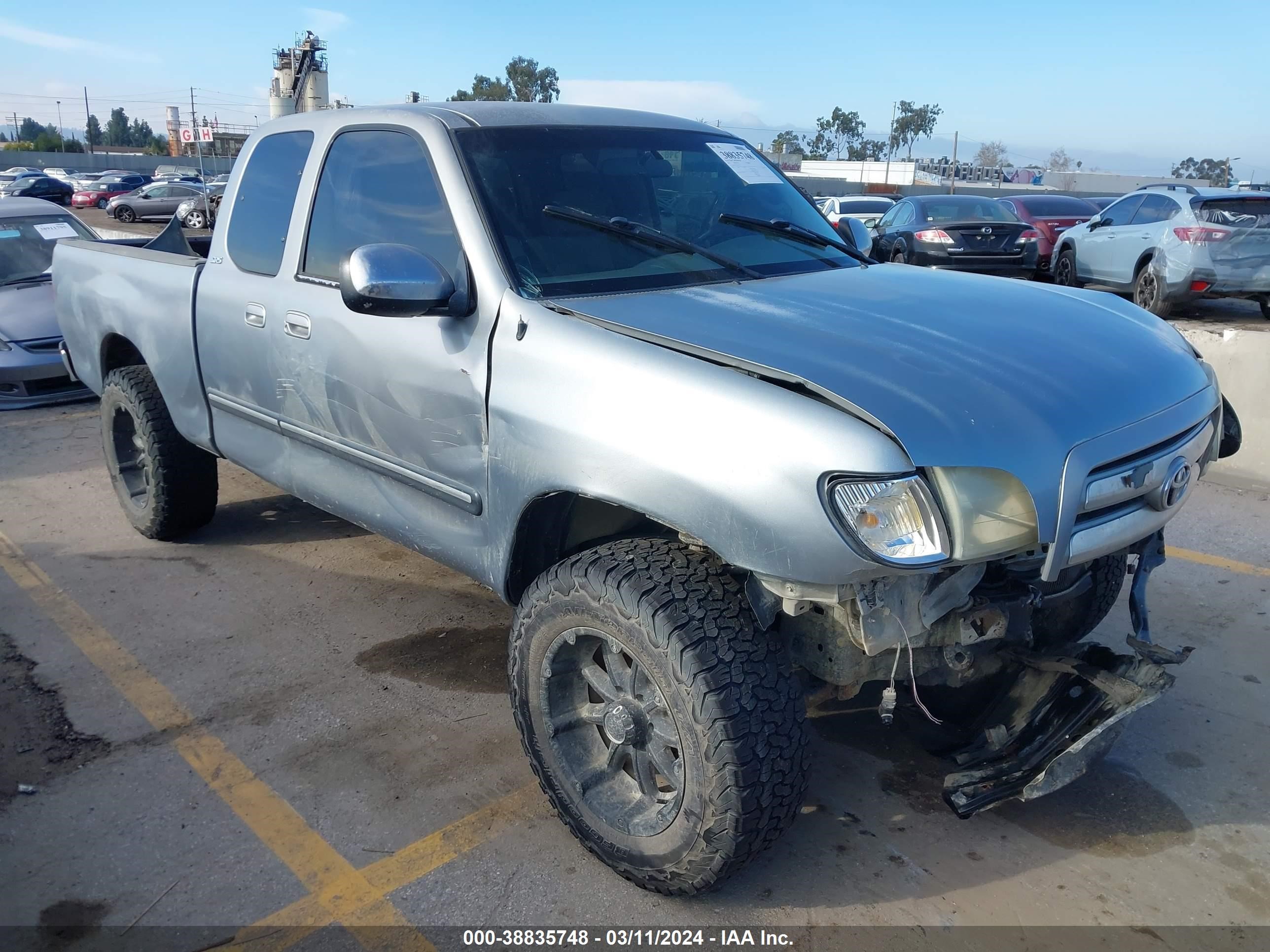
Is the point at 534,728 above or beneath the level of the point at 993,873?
above

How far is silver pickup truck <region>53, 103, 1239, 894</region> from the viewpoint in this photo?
7.54 ft

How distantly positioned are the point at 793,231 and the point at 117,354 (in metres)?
3.71

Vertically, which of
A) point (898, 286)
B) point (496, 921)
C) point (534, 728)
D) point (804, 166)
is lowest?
point (496, 921)

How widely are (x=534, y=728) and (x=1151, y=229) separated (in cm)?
1065

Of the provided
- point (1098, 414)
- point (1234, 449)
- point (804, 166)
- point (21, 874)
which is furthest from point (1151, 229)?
point (804, 166)

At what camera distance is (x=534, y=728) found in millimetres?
2889

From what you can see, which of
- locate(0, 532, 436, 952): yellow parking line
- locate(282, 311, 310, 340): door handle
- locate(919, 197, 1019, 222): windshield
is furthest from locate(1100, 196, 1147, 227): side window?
locate(0, 532, 436, 952): yellow parking line

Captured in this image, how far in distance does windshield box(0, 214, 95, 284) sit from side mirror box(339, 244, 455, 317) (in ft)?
25.0

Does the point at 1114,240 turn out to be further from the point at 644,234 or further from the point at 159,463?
the point at 159,463

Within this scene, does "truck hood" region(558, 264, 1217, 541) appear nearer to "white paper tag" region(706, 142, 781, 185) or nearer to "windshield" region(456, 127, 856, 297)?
"windshield" region(456, 127, 856, 297)

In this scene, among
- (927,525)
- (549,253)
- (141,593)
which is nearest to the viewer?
(927,525)

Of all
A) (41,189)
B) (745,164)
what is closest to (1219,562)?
(745,164)

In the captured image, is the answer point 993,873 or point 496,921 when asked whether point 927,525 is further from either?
point 496,921

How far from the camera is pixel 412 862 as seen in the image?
2.87 metres
